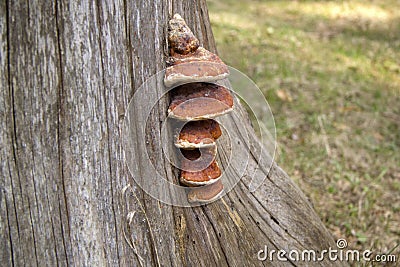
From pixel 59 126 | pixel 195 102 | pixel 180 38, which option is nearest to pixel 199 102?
pixel 195 102

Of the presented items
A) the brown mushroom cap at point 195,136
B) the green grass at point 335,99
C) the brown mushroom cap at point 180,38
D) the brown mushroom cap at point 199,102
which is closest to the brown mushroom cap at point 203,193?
the brown mushroom cap at point 195,136

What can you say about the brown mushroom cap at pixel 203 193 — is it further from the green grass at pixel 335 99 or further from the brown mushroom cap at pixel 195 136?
the green grass at pixel 335 99

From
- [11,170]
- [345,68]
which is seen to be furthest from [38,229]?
[345,68]

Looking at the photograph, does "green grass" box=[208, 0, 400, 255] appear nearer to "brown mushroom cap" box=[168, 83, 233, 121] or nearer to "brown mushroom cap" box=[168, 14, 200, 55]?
"brown mushroom cap" box=[168, 83, 233, 121]

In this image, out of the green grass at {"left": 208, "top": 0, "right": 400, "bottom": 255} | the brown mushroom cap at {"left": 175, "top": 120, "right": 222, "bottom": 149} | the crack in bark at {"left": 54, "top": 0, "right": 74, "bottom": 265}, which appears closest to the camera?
the crack in bark at {"left": 54, "top": 0, "right": 74, "bottom": 265}

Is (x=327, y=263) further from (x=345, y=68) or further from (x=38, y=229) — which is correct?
(x=345, y=68)

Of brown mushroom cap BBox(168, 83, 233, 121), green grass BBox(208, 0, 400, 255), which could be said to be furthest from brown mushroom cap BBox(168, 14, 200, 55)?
green grass BBox(208, 0, 400, 255)
